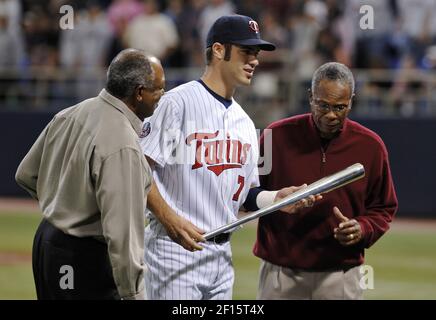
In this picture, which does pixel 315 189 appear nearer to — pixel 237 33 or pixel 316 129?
pixel 316 129

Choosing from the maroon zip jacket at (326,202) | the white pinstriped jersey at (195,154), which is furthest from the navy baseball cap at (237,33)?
the maroon zip jacket at (326,202)

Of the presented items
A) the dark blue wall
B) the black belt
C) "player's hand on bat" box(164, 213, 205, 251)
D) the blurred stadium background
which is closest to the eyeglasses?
the black belt

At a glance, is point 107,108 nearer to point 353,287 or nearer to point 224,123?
point 224,123

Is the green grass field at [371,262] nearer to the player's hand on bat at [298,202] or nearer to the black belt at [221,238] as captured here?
the black belt at [221,238]

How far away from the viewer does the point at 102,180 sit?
4363 mm

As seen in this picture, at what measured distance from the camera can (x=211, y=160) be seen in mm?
5453

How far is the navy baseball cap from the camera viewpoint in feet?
18.0

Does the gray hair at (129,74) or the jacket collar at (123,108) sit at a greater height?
the gray hair at (129,74)

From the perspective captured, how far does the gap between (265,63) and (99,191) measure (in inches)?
426

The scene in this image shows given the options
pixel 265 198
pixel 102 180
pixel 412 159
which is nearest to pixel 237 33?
pixel 265 198

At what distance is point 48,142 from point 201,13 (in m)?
11.1

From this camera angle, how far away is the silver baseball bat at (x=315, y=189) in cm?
502

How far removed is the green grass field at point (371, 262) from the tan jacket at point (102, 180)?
4802 millimetres
